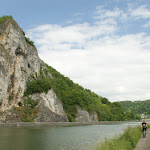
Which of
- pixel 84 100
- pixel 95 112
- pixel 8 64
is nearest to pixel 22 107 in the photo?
pixel 8 64

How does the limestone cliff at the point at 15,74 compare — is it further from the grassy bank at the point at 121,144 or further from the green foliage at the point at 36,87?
the grassy bank at the point at 121,144

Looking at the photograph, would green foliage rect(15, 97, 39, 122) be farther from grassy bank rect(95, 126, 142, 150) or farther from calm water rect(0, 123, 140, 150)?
grassy bank rect(95, 126, 142, 150)

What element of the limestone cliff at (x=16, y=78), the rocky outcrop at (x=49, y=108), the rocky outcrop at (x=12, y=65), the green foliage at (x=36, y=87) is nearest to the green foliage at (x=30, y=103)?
the limestone cliff at (x=16, y=78)

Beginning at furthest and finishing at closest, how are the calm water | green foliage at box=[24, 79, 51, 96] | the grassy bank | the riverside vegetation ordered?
green foliage at box=[24, 79, 51, 96], the riverside vegetation, the calm water, the grassy bank

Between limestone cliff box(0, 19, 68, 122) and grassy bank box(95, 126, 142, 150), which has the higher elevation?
limestone cliff box(0, 19, 68, 122)

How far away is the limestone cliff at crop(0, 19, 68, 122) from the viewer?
5350 cm

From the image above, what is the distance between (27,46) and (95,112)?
2155 inches

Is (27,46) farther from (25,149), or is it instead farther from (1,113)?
(25,149)

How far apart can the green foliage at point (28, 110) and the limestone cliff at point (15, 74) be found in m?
1.61

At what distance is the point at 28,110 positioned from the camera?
5981 cm

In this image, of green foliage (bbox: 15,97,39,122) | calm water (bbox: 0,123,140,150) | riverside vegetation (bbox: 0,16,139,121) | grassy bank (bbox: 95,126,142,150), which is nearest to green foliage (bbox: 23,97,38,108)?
green foliage (bbox: 15,97,39,122)

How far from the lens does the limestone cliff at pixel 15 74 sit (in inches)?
2106

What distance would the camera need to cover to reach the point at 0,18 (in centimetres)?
6294

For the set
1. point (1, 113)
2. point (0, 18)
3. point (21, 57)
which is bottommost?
point (1, 113)
